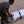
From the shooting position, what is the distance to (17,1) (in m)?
3.24

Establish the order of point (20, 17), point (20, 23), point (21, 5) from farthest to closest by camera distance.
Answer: point (21, 5) → point (20, 17) → point (20, 23)

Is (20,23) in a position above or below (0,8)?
below

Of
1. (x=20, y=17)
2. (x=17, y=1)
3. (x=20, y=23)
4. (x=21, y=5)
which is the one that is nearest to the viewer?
(x=20, y=23)

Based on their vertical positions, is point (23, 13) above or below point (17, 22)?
above

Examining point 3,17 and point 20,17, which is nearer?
point 3,17

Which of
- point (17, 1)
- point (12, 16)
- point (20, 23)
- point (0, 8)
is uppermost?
point (17, 1)

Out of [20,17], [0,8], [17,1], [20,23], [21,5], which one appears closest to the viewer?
[0,8]

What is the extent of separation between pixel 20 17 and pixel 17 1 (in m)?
1.06

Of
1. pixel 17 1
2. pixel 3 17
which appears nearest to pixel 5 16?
pixel 3 17

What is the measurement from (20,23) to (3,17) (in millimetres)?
522

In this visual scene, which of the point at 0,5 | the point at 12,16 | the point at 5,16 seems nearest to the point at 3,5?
the point at 0,5

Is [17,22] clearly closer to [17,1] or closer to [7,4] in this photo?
[7,4]

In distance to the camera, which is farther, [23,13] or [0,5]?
[23,13]

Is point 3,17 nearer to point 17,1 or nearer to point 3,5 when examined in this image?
point 3,5
